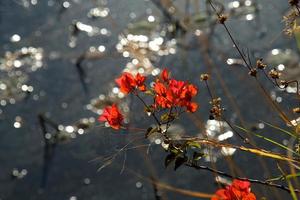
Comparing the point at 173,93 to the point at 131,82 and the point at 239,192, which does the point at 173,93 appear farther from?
the point at 239,192

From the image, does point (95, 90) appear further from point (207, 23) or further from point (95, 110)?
point (207, 23)

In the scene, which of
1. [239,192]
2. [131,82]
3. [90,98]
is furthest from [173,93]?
[90,98]

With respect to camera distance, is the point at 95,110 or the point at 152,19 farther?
the point at 152,19

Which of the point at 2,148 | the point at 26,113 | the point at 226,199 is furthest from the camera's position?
the point at 26,113

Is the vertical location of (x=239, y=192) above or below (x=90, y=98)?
above

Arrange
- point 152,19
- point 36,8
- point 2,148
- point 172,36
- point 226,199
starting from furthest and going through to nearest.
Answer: point 36,8, point 152,19, point 172,36, point 2,148, point 226,199

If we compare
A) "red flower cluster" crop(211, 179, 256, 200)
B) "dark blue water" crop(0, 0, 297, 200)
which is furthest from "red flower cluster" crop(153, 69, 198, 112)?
"dark blue water" crop(0, 0, 297, 200)

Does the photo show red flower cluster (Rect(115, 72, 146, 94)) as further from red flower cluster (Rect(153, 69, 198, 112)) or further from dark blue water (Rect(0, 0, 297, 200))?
dark blue water (Rect(0, 0, 297, 200))

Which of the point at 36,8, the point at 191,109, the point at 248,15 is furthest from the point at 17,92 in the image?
the point at 191,109

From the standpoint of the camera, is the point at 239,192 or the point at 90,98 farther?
the point at 90,98

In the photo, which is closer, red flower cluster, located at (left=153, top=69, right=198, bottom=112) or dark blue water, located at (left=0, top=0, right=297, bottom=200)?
red flower cluster, located at (left=153, top=69, right=198, bottom=112)

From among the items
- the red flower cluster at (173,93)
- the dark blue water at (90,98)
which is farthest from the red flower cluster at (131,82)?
the dark blue water at (90,98)
